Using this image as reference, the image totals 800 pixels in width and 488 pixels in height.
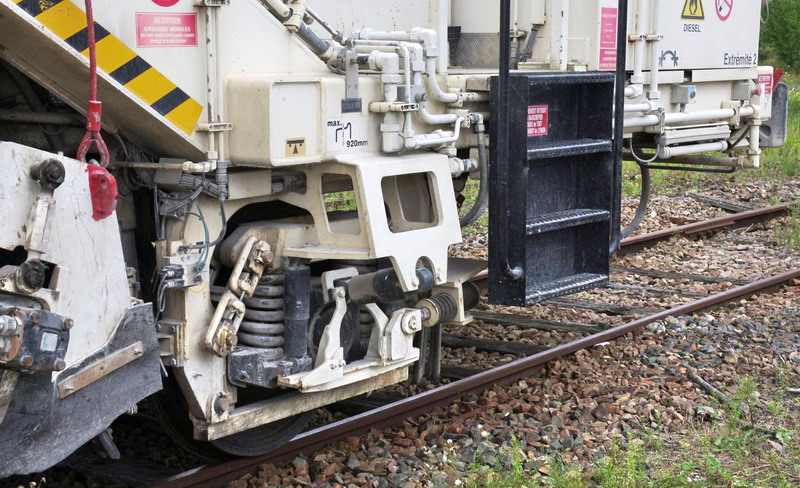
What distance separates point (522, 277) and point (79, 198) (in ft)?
7.37

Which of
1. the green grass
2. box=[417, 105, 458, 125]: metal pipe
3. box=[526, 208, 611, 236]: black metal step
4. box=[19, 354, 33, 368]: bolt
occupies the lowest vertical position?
the green grass

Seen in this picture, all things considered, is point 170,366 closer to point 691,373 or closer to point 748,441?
point 748,441

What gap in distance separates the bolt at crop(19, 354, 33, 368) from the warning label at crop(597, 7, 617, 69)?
151 inches

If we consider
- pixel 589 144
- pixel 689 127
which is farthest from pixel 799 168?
pixel 589 144

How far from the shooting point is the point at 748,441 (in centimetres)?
522

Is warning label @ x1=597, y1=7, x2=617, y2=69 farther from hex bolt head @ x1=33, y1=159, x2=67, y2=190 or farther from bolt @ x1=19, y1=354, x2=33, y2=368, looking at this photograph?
bolt @ x1=19, y1=354, x2=33, y2=368

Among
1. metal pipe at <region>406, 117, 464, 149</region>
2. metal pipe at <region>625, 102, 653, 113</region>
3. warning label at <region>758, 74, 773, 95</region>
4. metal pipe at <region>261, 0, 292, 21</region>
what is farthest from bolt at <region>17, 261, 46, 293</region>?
warning label at <region>758, 74, 773, 95</region>

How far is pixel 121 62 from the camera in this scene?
3744mm

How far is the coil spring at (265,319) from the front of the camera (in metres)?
4.51

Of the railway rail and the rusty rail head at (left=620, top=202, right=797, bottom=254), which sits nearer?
the railway rail

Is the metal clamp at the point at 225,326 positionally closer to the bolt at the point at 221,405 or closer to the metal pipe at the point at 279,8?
the bolt at the point at 221,405

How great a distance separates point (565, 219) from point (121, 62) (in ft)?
8.17

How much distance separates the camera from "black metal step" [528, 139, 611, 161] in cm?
514

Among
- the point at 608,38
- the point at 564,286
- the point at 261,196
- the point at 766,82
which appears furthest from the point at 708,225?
the point at 261,196
